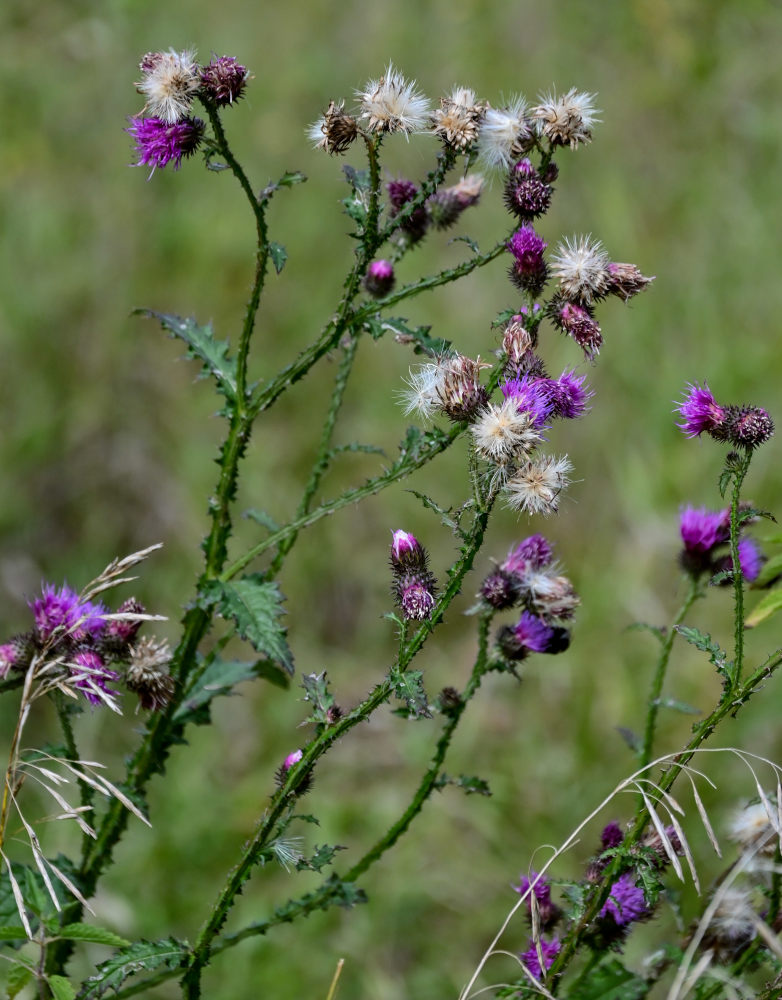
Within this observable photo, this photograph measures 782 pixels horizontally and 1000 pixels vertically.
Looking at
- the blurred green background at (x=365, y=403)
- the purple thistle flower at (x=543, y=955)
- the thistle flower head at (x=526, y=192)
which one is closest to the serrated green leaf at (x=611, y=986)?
the purple thistle flower at (x=543, y=955)

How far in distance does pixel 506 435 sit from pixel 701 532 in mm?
813

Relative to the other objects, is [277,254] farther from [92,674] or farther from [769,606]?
[769,606]

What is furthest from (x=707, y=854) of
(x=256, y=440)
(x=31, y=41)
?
(x=31, y=41)

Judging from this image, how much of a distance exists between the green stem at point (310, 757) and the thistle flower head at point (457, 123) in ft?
1.99

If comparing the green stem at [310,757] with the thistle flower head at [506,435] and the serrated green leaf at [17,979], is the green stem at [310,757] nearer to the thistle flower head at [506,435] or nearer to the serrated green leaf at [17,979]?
the thistle flower head at [506,435]

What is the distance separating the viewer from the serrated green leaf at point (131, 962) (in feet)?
5.15

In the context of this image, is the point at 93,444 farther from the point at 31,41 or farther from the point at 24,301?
the point at 31,41

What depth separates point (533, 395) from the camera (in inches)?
62.6

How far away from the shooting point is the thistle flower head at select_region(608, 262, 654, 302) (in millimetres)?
1711

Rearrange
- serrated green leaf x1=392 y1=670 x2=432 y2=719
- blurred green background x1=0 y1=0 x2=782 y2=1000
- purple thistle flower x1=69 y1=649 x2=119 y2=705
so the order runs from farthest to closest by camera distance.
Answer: blurred green background x1=0 y1=0 x2=782 y2=1000, purple thistle flower x1=69 y1=649 x2=119 y2=705, serrated green leaf x1=392 y1=670 x2=432 y2=719

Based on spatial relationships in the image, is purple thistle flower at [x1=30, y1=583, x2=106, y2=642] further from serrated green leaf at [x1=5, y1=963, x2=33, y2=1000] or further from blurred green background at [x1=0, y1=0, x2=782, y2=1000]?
blurred green background at [x1=0, y1=0, x2=782, y2=1000]

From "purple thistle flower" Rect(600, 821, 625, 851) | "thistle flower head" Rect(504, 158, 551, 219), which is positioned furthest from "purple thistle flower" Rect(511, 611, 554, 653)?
"thistle flower head" Rect(504, 158, 551, 219)

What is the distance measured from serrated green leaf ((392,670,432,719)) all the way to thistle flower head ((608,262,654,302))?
671mm

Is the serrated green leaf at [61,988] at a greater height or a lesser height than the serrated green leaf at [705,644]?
lesser
